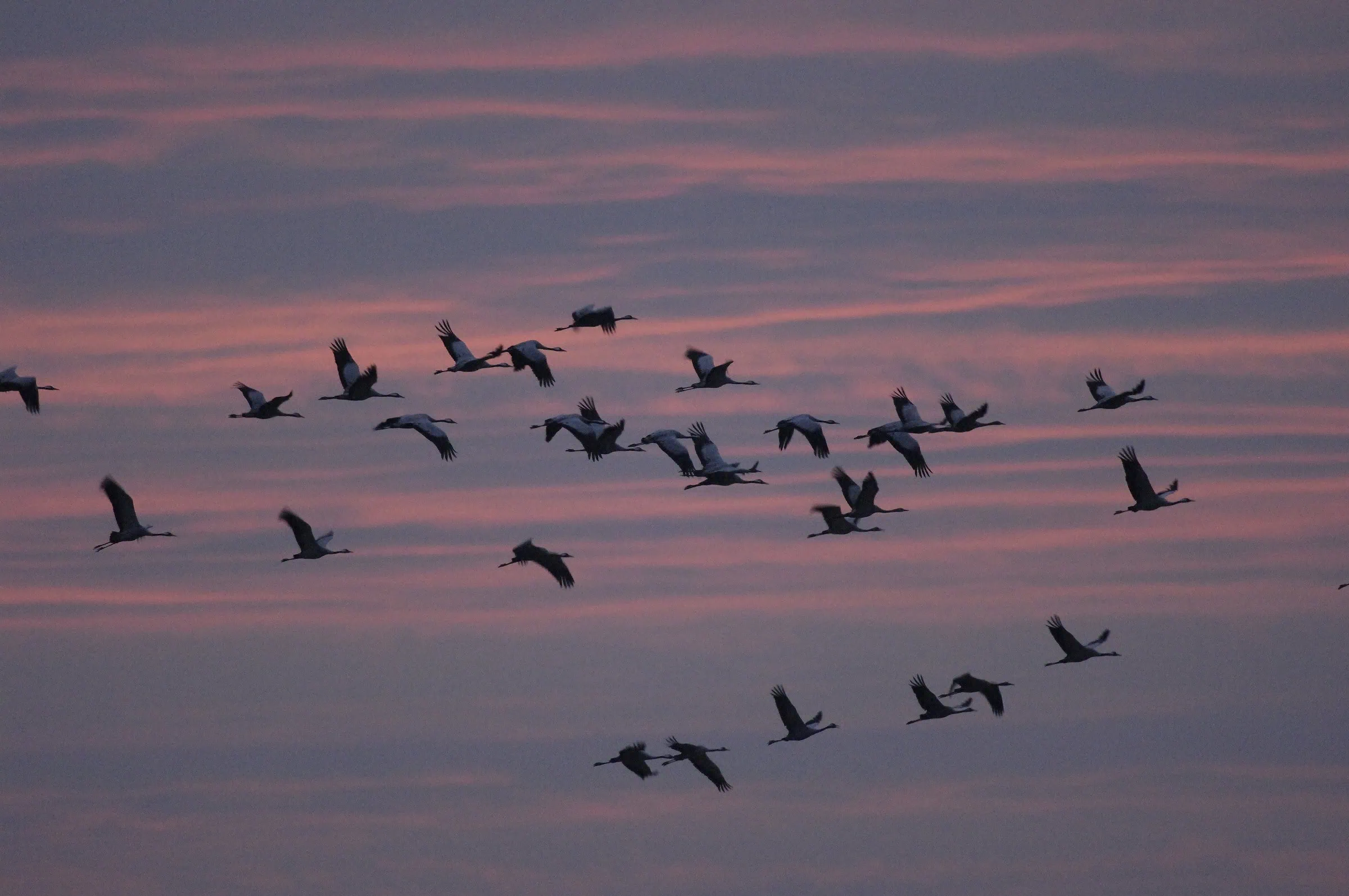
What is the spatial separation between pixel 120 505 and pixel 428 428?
285 inches

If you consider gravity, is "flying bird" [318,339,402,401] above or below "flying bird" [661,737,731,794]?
above

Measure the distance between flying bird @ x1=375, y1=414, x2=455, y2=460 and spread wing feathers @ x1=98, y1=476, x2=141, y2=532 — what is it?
6.13 metres

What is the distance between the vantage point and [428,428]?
55.2 metres

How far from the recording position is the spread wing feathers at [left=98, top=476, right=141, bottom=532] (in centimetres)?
5438

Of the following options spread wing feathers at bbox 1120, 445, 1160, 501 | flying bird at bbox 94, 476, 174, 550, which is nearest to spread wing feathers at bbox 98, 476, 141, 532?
flying bird at bbox 94, 476, 174, 550

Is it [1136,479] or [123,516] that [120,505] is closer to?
[123,516]

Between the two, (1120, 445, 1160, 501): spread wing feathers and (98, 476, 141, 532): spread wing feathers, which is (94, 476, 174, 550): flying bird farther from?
(1120, 445, 1160, 501): spread wing feathers

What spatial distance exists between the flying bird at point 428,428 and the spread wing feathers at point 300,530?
9.71ft

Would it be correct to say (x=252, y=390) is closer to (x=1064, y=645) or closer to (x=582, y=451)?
(x=582, y=451)

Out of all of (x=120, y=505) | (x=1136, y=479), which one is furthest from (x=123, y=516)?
(x=1136, y=479)

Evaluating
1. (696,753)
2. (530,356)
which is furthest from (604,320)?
(696,753)

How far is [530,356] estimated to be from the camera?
54625 millimetres

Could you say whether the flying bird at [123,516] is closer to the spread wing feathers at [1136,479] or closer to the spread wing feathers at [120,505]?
the spread wing feathers at [120,505]

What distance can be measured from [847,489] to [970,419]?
3.99 meters
